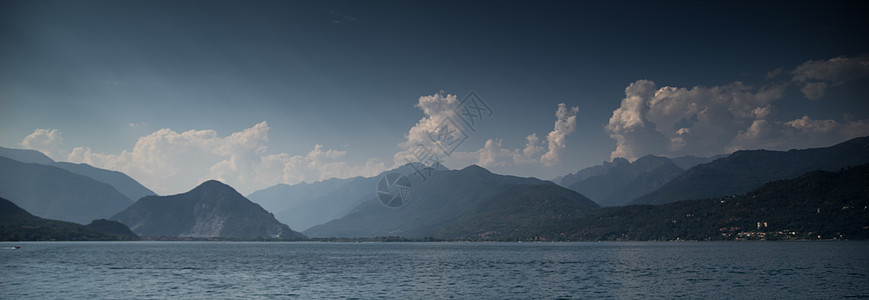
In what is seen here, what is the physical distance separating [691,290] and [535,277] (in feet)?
76.6

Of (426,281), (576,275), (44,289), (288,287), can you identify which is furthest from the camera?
(576,275)

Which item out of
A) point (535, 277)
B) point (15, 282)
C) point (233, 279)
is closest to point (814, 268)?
point (535, 277)

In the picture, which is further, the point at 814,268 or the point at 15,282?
the point at 814,268

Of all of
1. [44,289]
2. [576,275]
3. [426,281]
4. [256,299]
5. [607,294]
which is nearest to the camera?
[256,299]

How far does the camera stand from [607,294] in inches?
2221

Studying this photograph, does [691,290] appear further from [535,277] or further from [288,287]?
[288,287]

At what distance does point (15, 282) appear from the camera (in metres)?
67.7

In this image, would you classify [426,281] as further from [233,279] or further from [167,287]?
[167,287]

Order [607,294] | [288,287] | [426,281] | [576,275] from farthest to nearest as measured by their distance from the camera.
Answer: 1. [576,275]
2. [426,281]
3. [288,287]
4. [607,294]

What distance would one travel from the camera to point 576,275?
79562mm

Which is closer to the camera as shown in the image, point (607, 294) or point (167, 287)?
point (607, 294)

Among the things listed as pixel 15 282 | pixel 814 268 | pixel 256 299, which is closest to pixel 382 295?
pixel 256 299

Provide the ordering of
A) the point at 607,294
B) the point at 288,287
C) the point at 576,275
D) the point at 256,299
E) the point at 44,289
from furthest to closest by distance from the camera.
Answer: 1. the point at 576,275
2. the point at 288,287
3. the point at 44,289
4. the point at 607,294
5. the point at 256,299

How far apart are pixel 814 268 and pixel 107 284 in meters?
110
